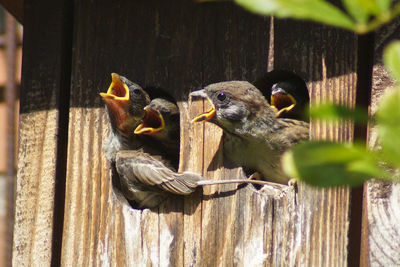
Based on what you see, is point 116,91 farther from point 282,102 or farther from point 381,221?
point 381,221

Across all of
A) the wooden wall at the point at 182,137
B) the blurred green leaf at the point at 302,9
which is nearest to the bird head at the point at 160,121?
the wooden wall at the point at 182,137

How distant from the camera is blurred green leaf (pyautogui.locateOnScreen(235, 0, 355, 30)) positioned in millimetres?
358

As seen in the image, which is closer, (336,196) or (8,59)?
(336,196)

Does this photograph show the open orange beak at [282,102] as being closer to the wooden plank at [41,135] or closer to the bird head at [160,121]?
the bird head at [160,121]

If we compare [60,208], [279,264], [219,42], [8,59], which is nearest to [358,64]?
[219,42]

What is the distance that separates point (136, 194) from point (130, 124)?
44 centimetres

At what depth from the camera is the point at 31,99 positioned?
254 cm

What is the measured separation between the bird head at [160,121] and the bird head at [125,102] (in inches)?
1.4

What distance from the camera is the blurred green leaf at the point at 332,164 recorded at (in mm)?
350

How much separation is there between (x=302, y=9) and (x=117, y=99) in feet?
7.24

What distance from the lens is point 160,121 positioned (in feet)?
9.02

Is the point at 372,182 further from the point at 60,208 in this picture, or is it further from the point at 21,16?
the point at 21,16

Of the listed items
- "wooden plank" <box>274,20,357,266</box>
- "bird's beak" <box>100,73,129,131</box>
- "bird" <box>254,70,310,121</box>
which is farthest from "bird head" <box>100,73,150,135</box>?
"wooden plank" <box>274,20,357,266</box>

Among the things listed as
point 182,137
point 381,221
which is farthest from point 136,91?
point 381,221
